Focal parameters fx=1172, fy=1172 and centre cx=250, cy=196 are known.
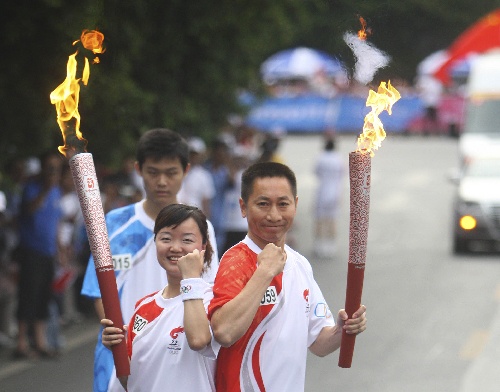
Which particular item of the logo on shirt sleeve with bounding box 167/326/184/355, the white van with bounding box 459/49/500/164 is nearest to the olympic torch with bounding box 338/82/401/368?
the logo on shirt sleeve with bounding box 167/326/184/355

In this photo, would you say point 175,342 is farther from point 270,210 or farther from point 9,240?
point 9,240

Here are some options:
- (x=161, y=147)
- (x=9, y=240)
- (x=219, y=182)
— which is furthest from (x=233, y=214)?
(x=161, y=147)

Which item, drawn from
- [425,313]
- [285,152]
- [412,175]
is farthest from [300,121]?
[425,313]

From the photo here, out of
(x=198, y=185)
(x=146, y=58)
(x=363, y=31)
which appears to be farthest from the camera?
(x=146, y=58)

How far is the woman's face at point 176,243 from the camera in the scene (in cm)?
424

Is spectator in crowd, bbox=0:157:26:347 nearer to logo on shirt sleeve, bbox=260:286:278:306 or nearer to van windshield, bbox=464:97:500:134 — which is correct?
logo on shirt sleeve, bbox=260:286:278:306

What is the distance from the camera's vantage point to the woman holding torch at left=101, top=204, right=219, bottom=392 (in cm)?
393

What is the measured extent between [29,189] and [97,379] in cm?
458

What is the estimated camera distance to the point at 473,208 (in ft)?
52.6

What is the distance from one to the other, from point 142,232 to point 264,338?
1.64 metres

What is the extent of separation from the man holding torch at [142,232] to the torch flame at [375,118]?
1495 mm

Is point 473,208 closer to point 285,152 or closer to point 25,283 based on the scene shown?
point 25,283

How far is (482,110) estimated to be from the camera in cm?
1867

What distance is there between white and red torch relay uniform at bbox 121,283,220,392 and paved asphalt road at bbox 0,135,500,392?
14.7 feet
